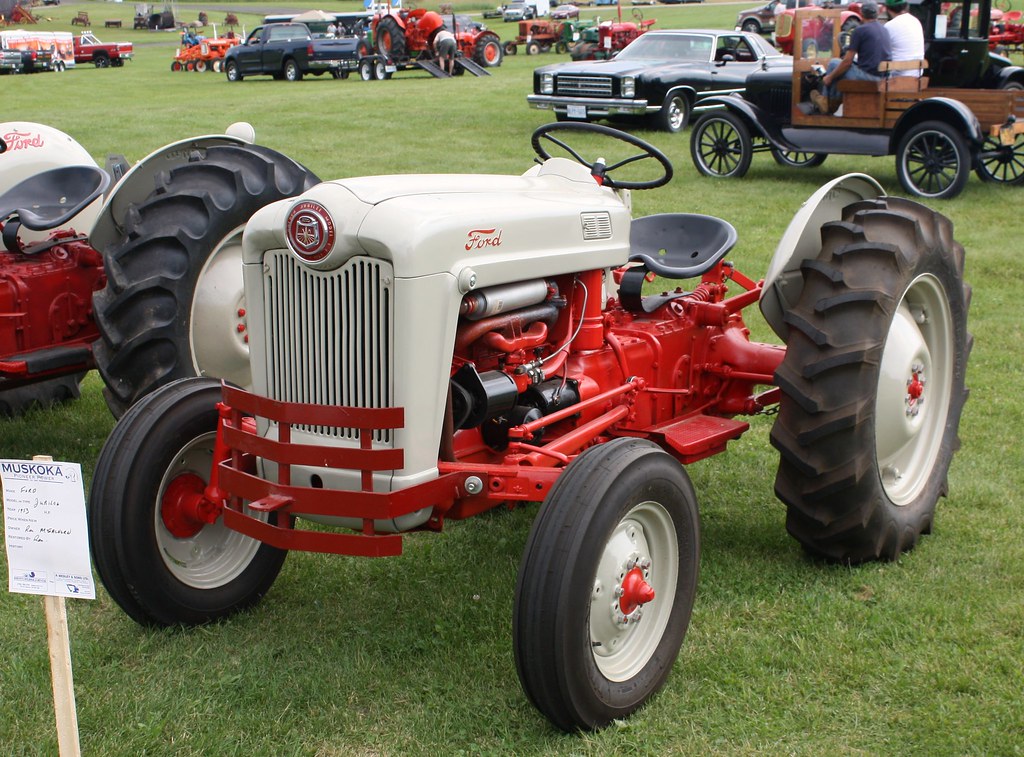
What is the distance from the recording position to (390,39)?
91.0 feet

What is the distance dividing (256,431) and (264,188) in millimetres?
2008

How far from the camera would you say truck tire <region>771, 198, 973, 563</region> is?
157 inches

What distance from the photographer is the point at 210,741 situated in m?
3.26

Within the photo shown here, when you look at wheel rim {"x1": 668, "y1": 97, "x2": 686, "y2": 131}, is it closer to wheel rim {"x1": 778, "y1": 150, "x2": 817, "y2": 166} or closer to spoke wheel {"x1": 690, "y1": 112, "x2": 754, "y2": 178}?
wheel rim {"x1": 778, "y1": 150, "x2": 817, "y2": 166}

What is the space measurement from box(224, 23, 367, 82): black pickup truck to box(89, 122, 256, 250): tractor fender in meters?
23.7

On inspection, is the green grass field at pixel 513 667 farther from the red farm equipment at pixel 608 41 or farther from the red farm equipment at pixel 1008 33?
the red farm equipment at pixel 608 41

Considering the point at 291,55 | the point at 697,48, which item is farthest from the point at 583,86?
the point at 291,55

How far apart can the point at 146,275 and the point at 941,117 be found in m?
9.12

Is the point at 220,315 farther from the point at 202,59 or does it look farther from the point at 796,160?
the point at 202,59

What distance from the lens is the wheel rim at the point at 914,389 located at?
14.2 feet

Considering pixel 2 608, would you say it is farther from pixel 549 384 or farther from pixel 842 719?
pixel 842 719

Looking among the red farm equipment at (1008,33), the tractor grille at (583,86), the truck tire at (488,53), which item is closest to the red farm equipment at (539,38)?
the truck tire at (488,53)

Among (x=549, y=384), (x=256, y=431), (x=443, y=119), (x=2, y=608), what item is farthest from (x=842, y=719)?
(x=443, y=119)

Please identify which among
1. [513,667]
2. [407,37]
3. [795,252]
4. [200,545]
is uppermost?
[407,37]
